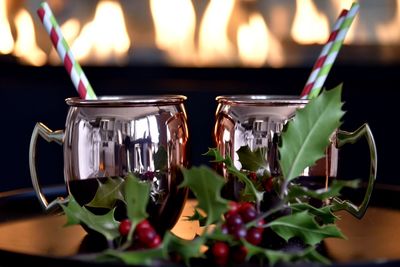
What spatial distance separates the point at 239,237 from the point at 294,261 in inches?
1.9

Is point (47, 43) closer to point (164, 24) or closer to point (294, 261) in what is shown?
point (164, 24)

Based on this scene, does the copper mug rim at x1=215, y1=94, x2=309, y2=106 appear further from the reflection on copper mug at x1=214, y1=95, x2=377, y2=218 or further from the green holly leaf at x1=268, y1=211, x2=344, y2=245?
the green holly leaf at x1=268, y1=211, x2=344, y2=245

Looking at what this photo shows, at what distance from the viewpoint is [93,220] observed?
0.60 m

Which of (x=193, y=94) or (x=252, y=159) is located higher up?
(x=252, y=159)

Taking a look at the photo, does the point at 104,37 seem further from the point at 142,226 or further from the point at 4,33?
the point at 142,226

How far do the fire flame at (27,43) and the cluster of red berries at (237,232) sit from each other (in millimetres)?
1276

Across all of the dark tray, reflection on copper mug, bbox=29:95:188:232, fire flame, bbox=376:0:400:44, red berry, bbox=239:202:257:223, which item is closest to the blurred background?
fire flame, bbox=376:0:400:44

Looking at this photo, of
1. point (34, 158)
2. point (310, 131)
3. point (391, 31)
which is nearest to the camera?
point (310, 131)

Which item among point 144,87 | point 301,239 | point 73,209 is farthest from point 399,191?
point 144,87

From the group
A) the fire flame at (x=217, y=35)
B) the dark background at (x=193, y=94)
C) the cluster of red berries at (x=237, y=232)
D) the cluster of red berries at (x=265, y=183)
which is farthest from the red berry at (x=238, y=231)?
the fire flame at (x=217, y=35)

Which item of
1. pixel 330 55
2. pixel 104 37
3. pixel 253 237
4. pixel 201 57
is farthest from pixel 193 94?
pixel 253 237

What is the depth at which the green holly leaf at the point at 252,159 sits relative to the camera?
658 millimetres

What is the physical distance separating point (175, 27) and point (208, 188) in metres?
1.22

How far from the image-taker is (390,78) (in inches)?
63.9
